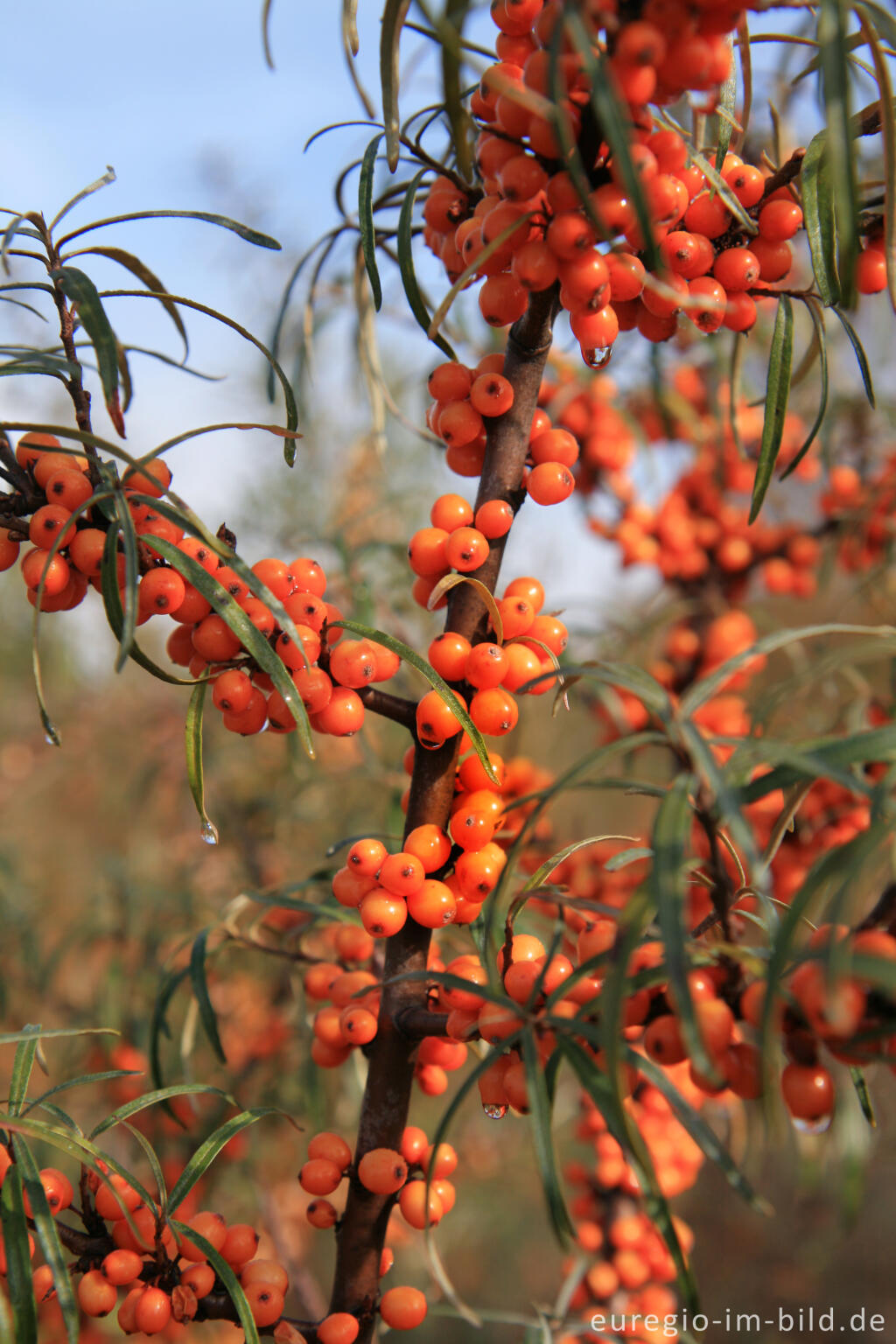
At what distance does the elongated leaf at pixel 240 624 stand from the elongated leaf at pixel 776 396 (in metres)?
0.30

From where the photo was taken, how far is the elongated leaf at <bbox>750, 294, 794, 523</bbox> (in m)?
0.53

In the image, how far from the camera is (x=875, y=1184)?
7.98ft

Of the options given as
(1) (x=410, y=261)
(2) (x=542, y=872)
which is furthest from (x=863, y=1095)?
(1) (x=410, y=261)

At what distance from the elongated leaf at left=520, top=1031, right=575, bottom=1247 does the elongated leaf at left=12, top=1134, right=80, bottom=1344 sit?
0.82ft

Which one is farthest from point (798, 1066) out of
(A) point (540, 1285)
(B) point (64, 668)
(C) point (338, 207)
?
(B) point (64, 668)

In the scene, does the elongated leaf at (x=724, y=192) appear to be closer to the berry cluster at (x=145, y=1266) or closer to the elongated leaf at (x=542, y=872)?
the elongated leaf at (x=542, y=872)

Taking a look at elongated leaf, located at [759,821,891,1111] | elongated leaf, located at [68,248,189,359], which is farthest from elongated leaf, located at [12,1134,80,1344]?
elongated leaf, located at [68,248,189,359]

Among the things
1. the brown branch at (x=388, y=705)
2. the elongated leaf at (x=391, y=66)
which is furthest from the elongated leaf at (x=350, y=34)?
the brown branch at (x=388, y=705)

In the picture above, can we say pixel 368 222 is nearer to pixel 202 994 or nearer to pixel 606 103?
pixel 606 103

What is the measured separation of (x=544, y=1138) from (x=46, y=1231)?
27 cm

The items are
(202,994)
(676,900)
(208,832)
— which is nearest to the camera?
(676,900)

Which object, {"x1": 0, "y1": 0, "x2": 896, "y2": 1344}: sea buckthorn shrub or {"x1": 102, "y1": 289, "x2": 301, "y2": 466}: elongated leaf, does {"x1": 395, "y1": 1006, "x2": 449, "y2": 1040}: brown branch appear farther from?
{"x1": 102, "y1": 289, "x2": 301, "y2": 466}: elongated leaf

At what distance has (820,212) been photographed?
0.48 metres

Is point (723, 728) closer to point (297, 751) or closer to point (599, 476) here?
point (599, 476)
